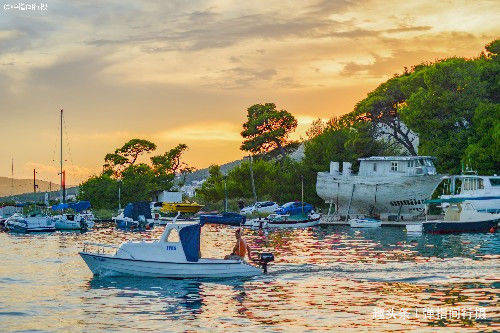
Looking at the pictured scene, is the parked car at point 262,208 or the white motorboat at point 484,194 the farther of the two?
the parked car at point 262,208

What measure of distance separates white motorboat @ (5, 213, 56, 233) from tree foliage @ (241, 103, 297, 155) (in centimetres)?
6291

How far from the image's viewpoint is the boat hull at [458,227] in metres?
72.7

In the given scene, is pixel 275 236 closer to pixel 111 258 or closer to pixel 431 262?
pixel 431 262

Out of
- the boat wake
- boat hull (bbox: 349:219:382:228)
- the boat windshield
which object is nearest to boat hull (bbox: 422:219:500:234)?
the boat windshield

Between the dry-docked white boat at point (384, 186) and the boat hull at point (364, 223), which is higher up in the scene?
the dry-docked white boat at point (384, 186)

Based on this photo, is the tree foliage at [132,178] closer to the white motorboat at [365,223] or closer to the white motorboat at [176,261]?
the white motorboat at [365,223]

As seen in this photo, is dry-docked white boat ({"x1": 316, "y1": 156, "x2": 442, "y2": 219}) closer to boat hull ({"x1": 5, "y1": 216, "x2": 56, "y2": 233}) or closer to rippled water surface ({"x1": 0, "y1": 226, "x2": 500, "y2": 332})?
boat hull ({"x1": 5, "y1": 216, "x2": 56, "y2": 233})

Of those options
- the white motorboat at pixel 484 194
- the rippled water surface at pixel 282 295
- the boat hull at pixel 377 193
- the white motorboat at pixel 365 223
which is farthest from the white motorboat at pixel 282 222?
the rippled water surface at pixel 282 295

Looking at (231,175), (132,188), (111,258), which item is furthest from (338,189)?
(111,258)

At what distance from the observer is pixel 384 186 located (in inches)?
3745

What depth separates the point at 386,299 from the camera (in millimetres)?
31469

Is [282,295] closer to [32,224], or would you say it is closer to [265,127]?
[32,224]

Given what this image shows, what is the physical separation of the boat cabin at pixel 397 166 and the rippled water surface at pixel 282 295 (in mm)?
40269

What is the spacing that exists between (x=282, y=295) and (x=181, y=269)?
6.58 m
